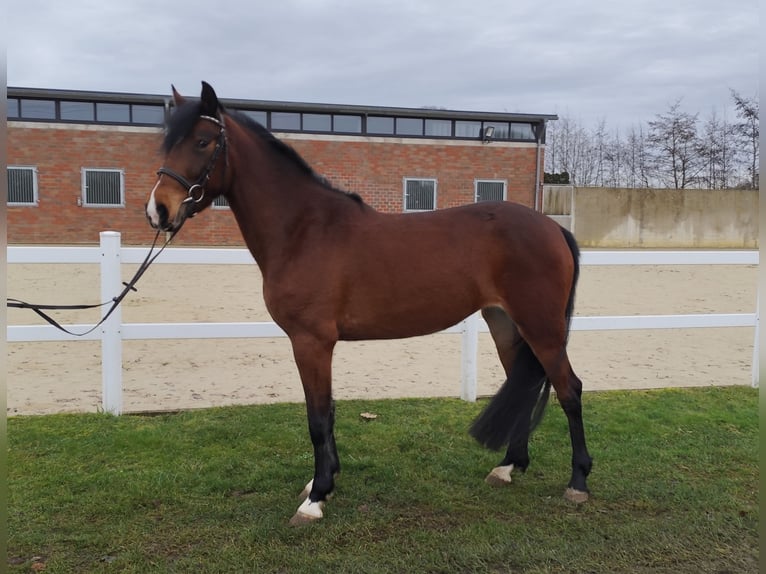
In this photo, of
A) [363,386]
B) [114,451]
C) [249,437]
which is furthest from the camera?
[363,386]

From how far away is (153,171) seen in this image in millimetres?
16891

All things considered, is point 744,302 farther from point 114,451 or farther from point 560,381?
point 114,451

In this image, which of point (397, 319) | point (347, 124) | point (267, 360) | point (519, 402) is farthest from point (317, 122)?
point (519, 402)

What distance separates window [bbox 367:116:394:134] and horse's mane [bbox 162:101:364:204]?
17.2 metres

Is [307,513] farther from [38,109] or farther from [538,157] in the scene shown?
[38,109]

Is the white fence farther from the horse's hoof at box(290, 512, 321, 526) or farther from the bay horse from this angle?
the horse's hoof at box(290, 512, 321, 526)

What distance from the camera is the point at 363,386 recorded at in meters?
5.26

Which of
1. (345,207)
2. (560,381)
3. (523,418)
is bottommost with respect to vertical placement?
(523,418)

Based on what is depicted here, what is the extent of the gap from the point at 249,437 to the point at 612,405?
9.90 feet

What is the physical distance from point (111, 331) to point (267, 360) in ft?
6.94

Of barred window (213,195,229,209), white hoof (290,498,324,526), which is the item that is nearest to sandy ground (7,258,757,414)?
barred window (213,195,229,209)

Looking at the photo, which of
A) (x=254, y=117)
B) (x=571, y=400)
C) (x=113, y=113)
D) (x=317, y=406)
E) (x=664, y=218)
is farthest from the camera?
(x=664, y=218)

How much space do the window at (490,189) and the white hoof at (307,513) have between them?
18.1 meters

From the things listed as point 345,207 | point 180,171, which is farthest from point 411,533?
point 180,171
